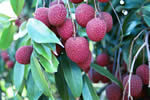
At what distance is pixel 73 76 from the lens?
713 millimetres

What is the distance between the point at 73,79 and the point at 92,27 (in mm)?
172

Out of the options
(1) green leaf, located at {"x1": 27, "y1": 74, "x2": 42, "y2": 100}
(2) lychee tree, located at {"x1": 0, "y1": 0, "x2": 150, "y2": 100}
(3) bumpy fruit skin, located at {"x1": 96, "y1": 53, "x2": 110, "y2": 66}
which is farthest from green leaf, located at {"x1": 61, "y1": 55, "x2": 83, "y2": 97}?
(3) bumpy fruit skin, located at {"x1": 96, "y1": 53, "x2": 110, "y2": 66}

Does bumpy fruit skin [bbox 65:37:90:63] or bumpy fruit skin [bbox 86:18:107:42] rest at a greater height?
bumpy fruit skin [bbox 86:18:107:42]

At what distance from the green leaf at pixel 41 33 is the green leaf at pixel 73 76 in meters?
0.16

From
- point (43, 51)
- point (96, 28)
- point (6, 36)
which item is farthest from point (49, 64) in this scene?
point (6, 36)

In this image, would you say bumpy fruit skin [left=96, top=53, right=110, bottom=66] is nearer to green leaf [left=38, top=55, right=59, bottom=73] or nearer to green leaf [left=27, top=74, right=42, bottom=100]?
green leaf [left=27, top=74, right=42, bottom=100]

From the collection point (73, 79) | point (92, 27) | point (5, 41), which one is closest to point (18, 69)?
point (5, 41)

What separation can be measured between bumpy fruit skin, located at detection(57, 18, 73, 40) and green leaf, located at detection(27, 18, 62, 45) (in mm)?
47

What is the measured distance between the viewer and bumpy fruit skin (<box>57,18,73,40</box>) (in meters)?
0.62

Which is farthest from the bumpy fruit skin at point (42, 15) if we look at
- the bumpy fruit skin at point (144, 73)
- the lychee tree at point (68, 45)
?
the bumpy fruit skin at point (144, 73)

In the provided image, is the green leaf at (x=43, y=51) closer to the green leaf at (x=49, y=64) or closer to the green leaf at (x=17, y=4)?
the green leaf at (x=49, y=64)

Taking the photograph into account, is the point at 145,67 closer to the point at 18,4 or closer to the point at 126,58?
the point at 126,58

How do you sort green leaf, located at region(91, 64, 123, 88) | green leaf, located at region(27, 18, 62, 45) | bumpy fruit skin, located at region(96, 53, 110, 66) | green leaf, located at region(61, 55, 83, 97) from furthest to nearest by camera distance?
1. bumpy fruit skin, located at region(96, 53, 110, 66)
2. green leaf, located at region(91, 64, 123, 88)
3. green leaf, located at region(61, 55, 83, 97)
4. green leaf, located at region(27, 18, 62, 45)

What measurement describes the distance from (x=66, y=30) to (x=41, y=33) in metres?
0.07
